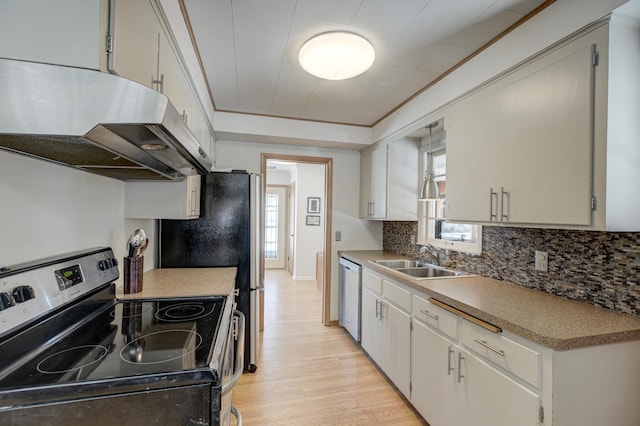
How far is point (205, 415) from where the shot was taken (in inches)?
31.8

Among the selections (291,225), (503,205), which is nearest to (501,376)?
(503,205)

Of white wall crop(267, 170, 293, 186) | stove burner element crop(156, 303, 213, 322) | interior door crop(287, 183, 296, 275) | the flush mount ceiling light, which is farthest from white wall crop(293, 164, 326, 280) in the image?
stove burner element crop(156, 303, 213, 322)

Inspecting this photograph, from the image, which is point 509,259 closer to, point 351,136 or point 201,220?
point 351,136

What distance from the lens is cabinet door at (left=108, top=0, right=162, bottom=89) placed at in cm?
87

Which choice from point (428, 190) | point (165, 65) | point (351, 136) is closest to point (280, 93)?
point (351, 136)

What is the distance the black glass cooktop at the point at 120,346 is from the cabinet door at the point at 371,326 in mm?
1585

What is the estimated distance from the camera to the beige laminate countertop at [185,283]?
163 centimetres

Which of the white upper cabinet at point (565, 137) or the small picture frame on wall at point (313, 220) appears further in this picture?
the small picture frame on wall at point (313, 220)

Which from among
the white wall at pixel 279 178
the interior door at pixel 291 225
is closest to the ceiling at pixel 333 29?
the interior door at pixel 291 225

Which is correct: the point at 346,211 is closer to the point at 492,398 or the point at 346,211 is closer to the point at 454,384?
the point at 454,384

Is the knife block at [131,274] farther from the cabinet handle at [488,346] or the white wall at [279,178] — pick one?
the white wall at [279,178]

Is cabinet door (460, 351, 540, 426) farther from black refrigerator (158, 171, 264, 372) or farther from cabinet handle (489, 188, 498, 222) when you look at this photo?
black refrigerator (158, 171, 264, 372)

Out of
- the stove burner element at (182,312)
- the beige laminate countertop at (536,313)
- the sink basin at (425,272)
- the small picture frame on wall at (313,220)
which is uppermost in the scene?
the small picture frame on wall at (313,220)

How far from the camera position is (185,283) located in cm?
187
